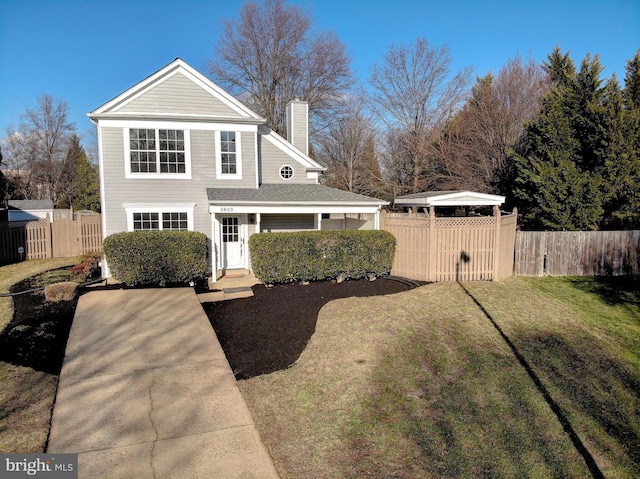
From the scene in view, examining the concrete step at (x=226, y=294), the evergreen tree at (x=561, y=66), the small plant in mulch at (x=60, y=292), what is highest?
the evergreen tree at (x=561, y=66)


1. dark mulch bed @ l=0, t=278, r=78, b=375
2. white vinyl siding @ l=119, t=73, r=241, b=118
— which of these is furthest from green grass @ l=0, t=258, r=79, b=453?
white vinyl siding @ l=119, t=73, r=241, b=118

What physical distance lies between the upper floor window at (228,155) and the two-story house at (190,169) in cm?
3

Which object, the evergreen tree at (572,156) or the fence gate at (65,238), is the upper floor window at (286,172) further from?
the fence gate at (65,238)

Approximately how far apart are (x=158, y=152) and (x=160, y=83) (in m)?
2.19

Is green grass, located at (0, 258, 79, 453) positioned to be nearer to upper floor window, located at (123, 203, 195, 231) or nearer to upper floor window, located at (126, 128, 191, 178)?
upper floor window, located at (123, 203, 195, 231)

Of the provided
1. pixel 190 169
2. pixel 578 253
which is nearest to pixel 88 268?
pixel 190 169

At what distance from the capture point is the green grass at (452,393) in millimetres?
4621

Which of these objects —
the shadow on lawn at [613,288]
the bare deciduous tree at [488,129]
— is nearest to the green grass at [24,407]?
the shadow on lawn at [613,288]

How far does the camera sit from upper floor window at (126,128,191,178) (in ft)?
44.7

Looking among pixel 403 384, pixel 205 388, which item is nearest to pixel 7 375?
pixel 205 388

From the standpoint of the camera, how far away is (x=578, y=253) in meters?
14.2

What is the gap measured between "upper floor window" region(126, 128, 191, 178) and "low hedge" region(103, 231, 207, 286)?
8.03 ft

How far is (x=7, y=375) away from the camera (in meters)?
6.38

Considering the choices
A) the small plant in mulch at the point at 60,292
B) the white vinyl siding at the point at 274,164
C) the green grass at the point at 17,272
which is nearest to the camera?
the green grass at the point at 17,272
